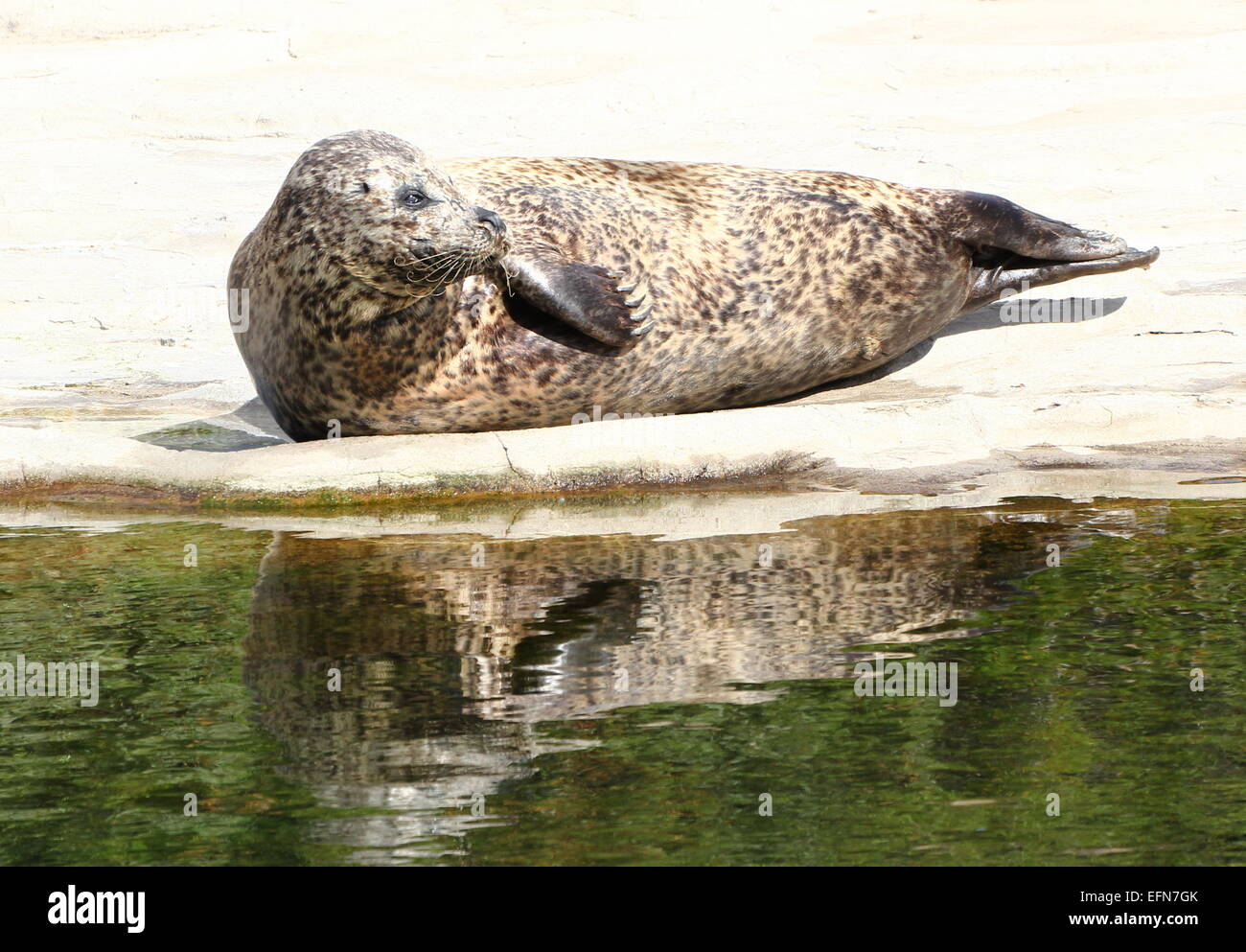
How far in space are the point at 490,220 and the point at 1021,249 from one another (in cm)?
318

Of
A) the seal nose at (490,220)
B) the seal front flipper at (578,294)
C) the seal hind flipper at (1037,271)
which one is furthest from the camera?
the seal hind flipper at (1037,271)

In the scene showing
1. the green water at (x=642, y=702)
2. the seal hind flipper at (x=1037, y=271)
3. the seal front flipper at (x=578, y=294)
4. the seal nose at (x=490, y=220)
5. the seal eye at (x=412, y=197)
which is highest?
the seal eye at (x=412, y=197)

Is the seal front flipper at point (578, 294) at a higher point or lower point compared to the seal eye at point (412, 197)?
lower

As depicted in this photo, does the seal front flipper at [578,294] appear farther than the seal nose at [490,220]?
Yes

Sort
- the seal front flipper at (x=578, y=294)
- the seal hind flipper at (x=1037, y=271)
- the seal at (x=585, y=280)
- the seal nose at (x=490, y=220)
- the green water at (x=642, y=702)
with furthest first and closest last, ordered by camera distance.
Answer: the seal hind flipper at (x=1037, y=271), the seal front flipper at (x=578, y=294), the seal at (x=585, y=280), the seal nose at (x=490, y=220), the green water at (x=642, y=702)

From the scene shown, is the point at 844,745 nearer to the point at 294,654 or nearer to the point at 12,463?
the point at 294,654

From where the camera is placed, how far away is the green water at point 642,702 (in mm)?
3012

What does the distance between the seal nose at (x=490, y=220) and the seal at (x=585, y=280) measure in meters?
0.01

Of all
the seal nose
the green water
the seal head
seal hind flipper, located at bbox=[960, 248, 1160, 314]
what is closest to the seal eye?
the seal head

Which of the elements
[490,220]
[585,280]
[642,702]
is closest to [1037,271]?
[585,280]

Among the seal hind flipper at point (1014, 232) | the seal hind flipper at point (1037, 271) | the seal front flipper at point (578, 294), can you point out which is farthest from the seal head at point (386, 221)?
the seal hind flipper at point (1037, 271)

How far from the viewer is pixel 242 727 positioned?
3699mm

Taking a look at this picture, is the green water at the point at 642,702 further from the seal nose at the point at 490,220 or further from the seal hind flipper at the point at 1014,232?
the seal hind flipper at the point at 1014,232

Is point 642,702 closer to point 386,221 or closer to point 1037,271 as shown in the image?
point 386,221
